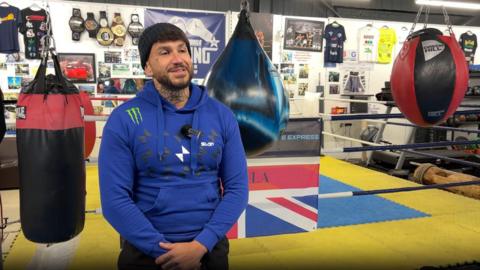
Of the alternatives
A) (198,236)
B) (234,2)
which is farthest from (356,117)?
(234,2)

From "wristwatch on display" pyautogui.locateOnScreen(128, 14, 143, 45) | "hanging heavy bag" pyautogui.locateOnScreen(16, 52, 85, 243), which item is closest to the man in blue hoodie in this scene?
"hanging heavy bag" pyautogui.locateOnScreen(16, 52, 85, 243)

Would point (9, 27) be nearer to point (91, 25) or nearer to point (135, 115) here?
point (91, 25)

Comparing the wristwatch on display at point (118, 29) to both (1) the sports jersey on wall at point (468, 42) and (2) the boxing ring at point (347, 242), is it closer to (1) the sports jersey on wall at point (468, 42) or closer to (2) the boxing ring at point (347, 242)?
(2) the boxing ring at point (347, 242)

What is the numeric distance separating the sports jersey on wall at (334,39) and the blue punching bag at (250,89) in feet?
18.6

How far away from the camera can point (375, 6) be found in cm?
959

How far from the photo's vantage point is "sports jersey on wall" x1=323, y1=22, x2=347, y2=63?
719 cm

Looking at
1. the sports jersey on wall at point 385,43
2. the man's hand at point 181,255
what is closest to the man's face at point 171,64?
the man's hand at point 181,255

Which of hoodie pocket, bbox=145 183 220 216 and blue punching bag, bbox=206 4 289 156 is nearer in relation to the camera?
hoodie pocket, bbox=145 183 220 216

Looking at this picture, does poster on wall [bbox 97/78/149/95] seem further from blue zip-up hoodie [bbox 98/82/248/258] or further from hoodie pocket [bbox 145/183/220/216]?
hoodie pocket [bbox 145/183/220/216]

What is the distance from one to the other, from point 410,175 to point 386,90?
4.08ft

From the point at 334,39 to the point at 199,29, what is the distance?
247cm

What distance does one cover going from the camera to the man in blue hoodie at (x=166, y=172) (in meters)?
1.30

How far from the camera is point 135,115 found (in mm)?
1347

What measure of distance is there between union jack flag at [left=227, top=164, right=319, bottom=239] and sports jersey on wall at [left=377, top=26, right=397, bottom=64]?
547 cm
